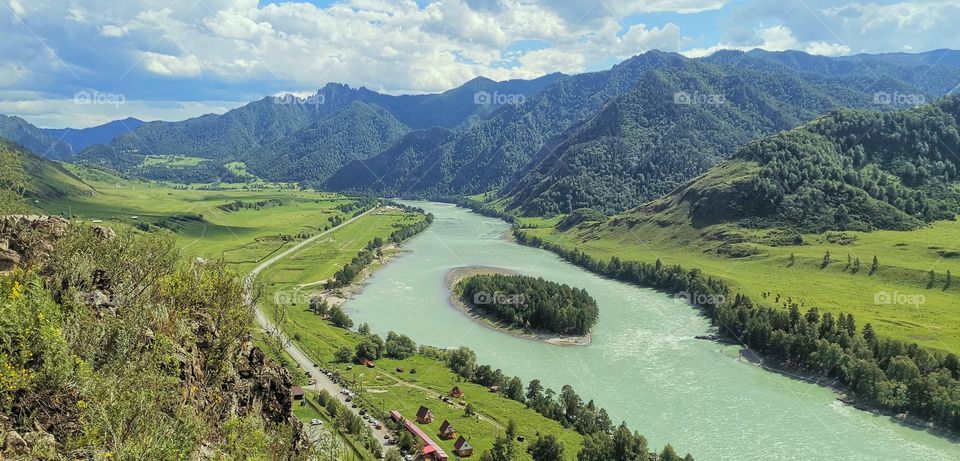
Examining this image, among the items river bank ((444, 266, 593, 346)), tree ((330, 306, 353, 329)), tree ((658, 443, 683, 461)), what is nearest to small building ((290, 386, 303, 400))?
tree ((330, 306, 353, 329))

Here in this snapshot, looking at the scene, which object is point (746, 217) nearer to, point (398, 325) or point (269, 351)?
point (398, 325)

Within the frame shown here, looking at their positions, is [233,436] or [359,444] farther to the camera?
[359,444]

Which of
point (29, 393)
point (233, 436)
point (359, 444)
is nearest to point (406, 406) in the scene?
point (359, 444)

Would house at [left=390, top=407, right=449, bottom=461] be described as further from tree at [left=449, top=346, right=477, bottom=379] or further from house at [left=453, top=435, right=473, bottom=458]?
tree at [left=449, top=346, right=477, bottom=379]

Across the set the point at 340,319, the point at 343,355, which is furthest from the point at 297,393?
the point at 340,319

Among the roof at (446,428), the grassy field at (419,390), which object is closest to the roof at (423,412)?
the grassy field at (419,390)

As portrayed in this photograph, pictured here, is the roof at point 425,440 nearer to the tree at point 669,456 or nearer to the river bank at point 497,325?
the tree at point 669,456
